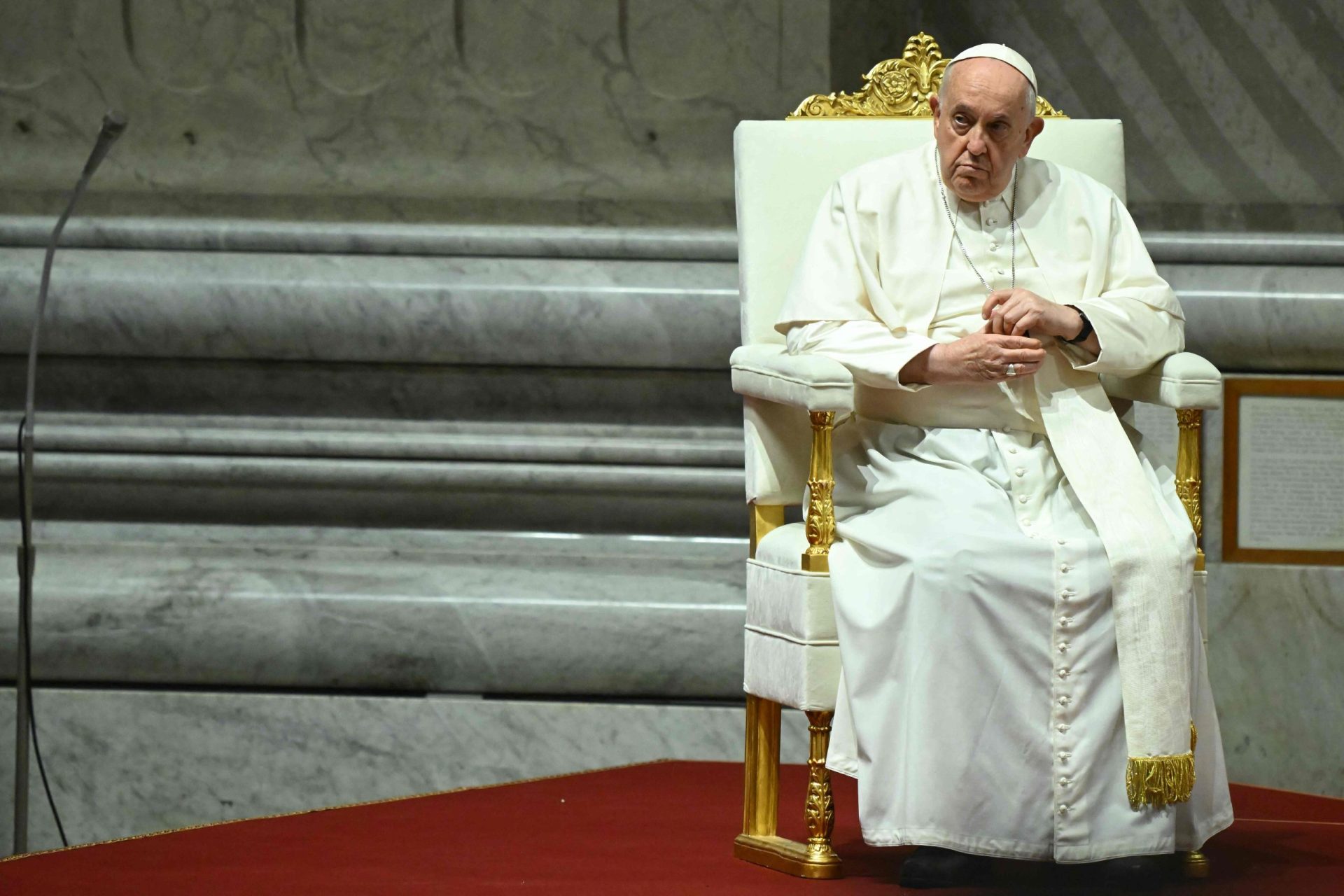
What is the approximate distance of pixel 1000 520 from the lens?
281 cm

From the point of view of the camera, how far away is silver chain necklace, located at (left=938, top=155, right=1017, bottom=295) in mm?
3154

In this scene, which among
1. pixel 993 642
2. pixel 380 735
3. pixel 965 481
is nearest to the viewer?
pixel 993 642

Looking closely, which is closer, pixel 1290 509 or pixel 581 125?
pixel 1290 509

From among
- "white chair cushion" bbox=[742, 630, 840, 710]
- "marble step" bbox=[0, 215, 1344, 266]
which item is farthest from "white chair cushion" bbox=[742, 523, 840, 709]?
"marble step" bbox=[0, 215, 1344, 266]

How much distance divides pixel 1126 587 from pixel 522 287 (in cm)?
221

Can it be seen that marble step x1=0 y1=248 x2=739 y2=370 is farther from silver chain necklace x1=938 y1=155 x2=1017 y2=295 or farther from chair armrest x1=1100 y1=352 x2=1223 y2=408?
chair armrest x1=1100 y1=352 x2=1223 y2=408

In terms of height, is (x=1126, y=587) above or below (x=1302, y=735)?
above

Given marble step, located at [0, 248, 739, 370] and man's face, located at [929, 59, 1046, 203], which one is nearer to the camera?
man's face, located at [929, 59, 1046, 203]

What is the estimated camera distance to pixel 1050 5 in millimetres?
4930

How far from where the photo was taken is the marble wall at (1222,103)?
15.4 ft

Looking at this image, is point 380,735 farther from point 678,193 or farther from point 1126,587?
point 1126,587

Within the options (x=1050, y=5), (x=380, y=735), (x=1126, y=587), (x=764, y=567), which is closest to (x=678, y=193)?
(x=1050, y=5)

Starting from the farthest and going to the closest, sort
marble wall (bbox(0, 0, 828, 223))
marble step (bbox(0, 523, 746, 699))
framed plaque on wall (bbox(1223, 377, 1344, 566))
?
marble wall (bbox(0, 0, 828, 223)), framed plaque on wall (bbox(1223, 377, 1344, 566)), marble step (bbox(0, 523, 746, 699))

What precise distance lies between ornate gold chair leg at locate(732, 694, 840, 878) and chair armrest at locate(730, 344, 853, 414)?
0.51m
